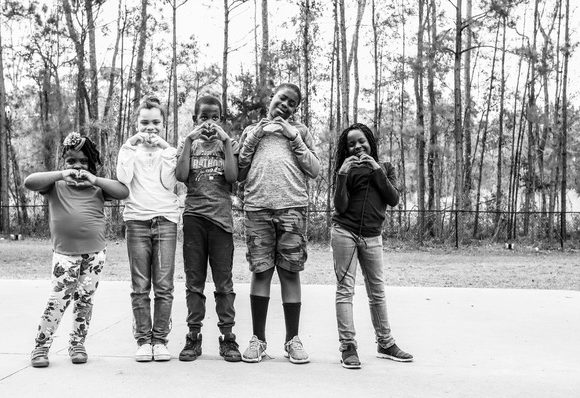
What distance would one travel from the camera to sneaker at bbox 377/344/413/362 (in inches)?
128

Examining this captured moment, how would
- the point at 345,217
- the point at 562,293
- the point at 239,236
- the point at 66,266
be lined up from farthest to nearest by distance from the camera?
the point at 239,236, the point at 562,293, the point at 345,217, the point at 66,266

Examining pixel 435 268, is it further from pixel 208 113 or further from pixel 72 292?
pixel 72 292

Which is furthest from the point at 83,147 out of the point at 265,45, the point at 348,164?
the point at 265,45

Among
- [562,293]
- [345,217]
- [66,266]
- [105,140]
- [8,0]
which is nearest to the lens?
[66,266]

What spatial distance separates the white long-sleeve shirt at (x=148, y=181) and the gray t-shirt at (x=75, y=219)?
0.16 meters

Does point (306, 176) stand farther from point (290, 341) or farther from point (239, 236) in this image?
point (239, 236)

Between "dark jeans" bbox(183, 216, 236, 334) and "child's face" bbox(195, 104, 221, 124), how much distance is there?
586 millimetres

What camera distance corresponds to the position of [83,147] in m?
3.37

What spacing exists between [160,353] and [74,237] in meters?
0.76

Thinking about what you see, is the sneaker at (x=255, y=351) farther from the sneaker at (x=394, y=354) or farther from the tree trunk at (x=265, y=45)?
the tree trunk at (x=265, y=45)

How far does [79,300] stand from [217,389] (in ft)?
3.38

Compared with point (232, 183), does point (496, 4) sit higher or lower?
higher

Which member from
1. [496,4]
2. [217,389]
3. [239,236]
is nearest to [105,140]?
[239,236]

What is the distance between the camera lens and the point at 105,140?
24.1 m
